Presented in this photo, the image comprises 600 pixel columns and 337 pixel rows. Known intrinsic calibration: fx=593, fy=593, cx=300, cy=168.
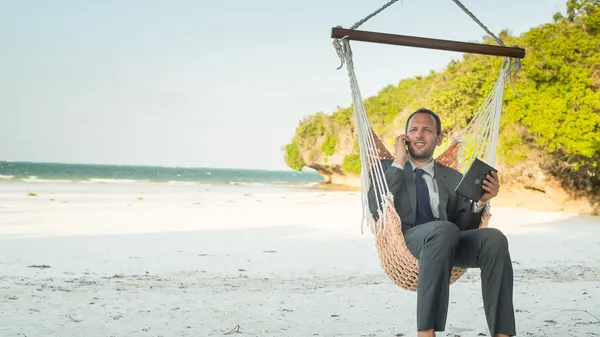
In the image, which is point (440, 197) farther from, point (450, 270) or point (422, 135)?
point (450, 270)

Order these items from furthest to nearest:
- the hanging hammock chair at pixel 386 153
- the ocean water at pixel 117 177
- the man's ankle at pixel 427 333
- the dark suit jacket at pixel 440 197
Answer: the ocean water at pixel 117 177
the dark suit jacket at pixel 440 197
the hanging hammock chair at pixel 386 153
the man's ankle at pixel 427 333

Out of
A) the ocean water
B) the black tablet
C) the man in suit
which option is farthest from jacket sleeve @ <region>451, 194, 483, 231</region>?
the ocean water

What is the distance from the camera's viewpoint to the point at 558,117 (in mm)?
8977

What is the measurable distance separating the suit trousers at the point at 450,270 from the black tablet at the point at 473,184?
17cm

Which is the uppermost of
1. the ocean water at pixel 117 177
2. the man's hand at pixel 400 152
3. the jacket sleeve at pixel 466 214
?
the man's hand at pixel 400 152

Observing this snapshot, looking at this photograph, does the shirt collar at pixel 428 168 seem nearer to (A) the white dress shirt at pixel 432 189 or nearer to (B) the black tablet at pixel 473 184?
(A) the white dress shirt at pixel 432 189

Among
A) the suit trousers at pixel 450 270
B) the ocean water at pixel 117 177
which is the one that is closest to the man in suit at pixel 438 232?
the suit trousers at pixel 450 270

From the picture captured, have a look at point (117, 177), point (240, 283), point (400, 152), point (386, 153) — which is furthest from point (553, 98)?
point (117, 177)

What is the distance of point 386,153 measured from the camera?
8.01 feet

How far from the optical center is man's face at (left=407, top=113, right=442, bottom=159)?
215 centimetres

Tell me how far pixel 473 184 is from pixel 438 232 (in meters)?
0.29

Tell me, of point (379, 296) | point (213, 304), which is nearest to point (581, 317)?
point (379, 296)

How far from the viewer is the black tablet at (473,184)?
202 centimetres

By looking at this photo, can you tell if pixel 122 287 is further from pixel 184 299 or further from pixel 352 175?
pixel 352 175
